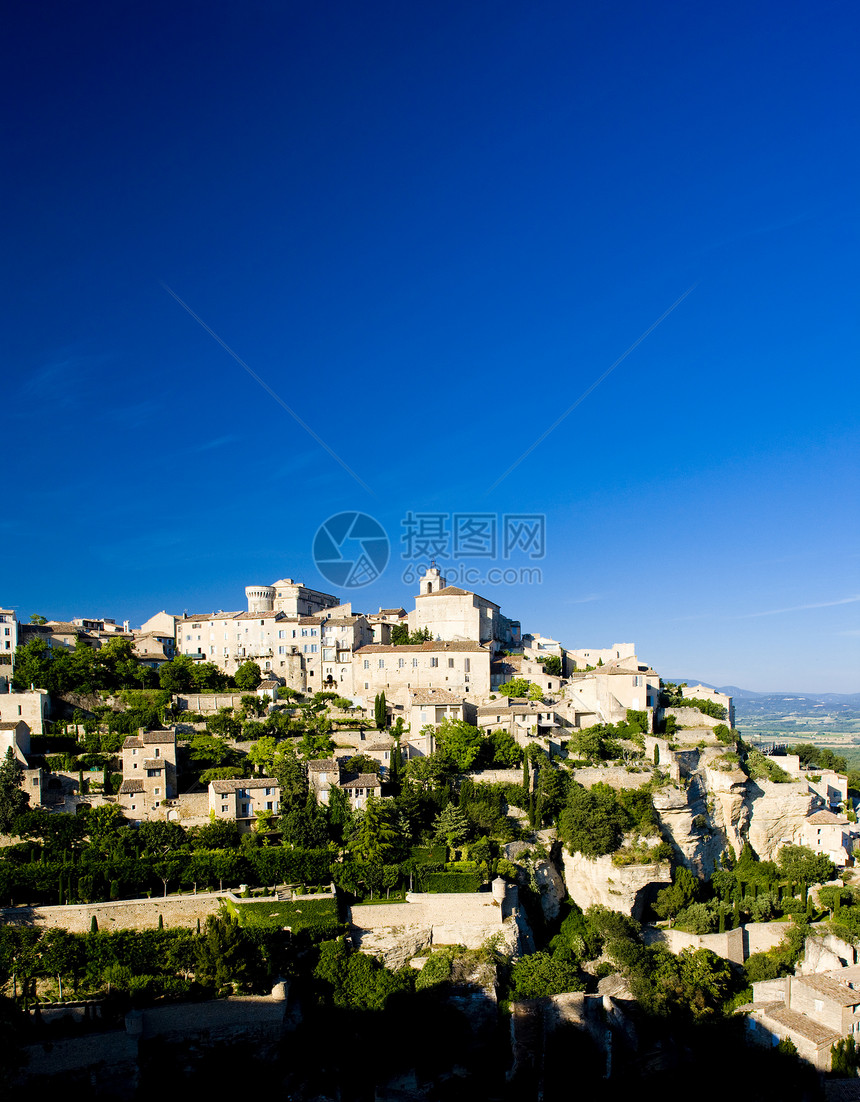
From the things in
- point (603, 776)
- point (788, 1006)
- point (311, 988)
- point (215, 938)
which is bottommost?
point (788, 1006)

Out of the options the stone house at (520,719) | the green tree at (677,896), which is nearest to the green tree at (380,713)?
the stone house at (520,719)

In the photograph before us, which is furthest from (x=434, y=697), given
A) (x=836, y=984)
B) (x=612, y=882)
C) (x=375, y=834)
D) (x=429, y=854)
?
(x=836, y=984)

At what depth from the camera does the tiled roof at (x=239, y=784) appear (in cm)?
3747

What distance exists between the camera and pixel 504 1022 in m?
31.2

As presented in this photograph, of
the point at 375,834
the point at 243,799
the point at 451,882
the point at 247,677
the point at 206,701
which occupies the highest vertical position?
the point at 247,677

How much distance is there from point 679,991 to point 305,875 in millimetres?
16545

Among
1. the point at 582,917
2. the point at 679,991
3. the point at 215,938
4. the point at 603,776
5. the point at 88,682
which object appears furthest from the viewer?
the point at 88,682

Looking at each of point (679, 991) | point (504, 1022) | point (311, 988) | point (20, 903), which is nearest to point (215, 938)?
point (311, 988)

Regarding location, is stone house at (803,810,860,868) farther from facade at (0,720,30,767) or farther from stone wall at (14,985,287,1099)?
facade at (0,720,30,767)

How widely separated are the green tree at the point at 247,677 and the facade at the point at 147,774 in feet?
40.8

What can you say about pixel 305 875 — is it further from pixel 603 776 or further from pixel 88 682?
pixel 88 682

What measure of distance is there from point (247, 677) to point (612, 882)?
2657cm

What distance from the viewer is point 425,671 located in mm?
53219

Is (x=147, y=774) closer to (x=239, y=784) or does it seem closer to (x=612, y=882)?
(x=239, y=784)
